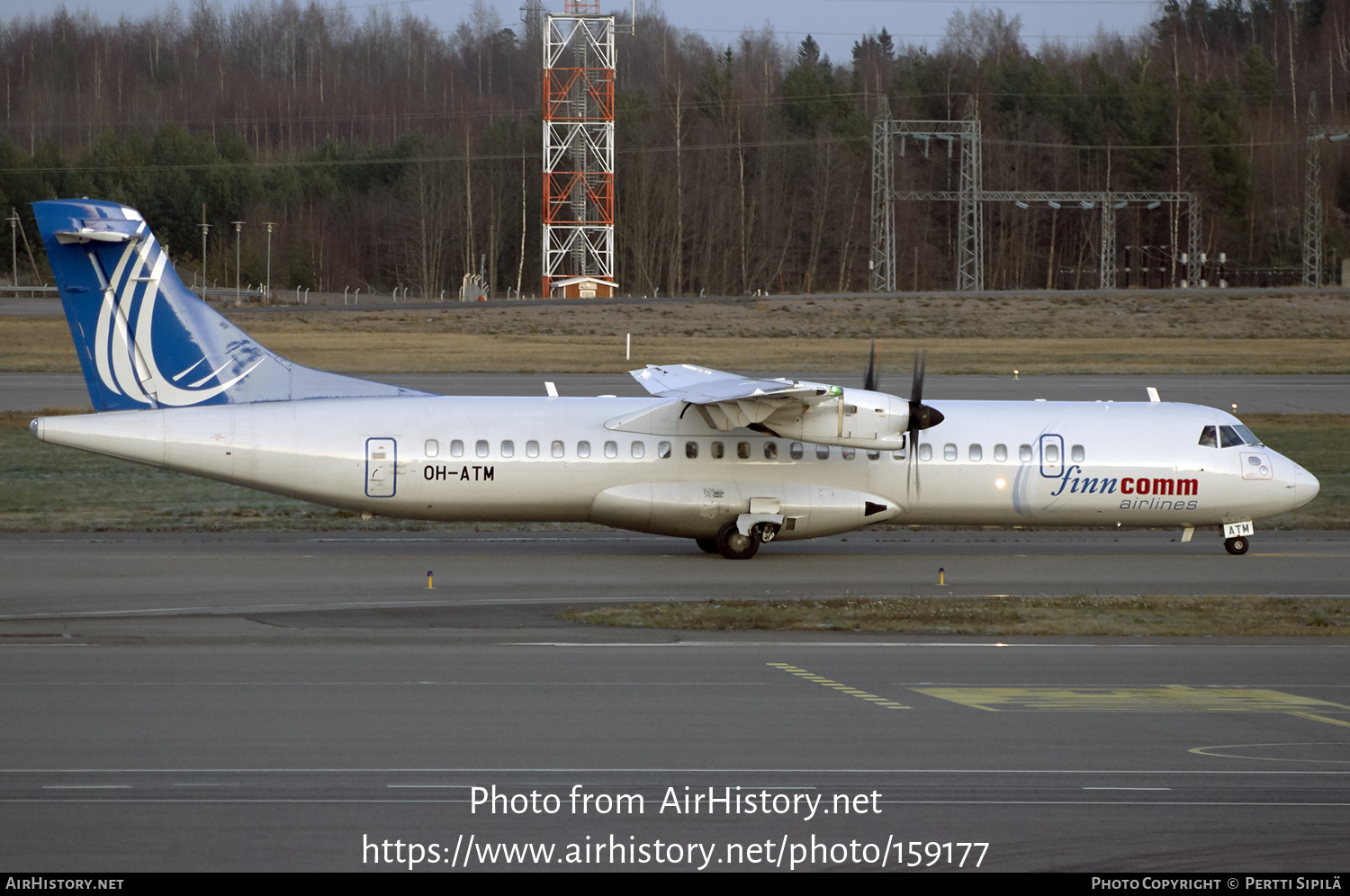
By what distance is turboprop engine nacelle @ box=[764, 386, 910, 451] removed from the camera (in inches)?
859

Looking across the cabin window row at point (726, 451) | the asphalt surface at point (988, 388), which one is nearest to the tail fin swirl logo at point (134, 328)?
the cabin window row at point (726, 451)

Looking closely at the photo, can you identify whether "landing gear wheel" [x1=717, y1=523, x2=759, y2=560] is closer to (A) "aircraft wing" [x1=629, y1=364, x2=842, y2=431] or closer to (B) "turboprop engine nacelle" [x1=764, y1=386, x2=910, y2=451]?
(A) "aircraft wing" [x1=629, y1=364, x2=842, y2=431]

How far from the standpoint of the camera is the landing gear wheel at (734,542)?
75.0 feet

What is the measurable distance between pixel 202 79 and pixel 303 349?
89957mm

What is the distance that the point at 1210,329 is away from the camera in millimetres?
71312

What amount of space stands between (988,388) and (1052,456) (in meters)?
24.8

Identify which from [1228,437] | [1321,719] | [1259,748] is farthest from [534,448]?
[1259,748]

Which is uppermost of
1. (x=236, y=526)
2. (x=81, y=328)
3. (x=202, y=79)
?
(x=202, y=79)

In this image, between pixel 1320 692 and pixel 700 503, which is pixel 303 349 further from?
pixel 1320 692

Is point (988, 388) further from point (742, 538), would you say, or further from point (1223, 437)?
point (742, 538)

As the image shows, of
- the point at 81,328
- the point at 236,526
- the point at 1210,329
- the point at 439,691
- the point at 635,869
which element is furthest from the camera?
the point at 1210,329

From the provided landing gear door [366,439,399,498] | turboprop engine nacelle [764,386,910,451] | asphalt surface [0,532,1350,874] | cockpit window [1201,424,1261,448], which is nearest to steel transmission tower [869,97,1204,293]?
cockpit window [1201,424,1261,448]

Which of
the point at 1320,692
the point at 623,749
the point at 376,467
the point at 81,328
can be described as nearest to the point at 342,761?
the point at 623,749

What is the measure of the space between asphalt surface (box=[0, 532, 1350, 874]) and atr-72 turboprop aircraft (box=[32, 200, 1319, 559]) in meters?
2.20
